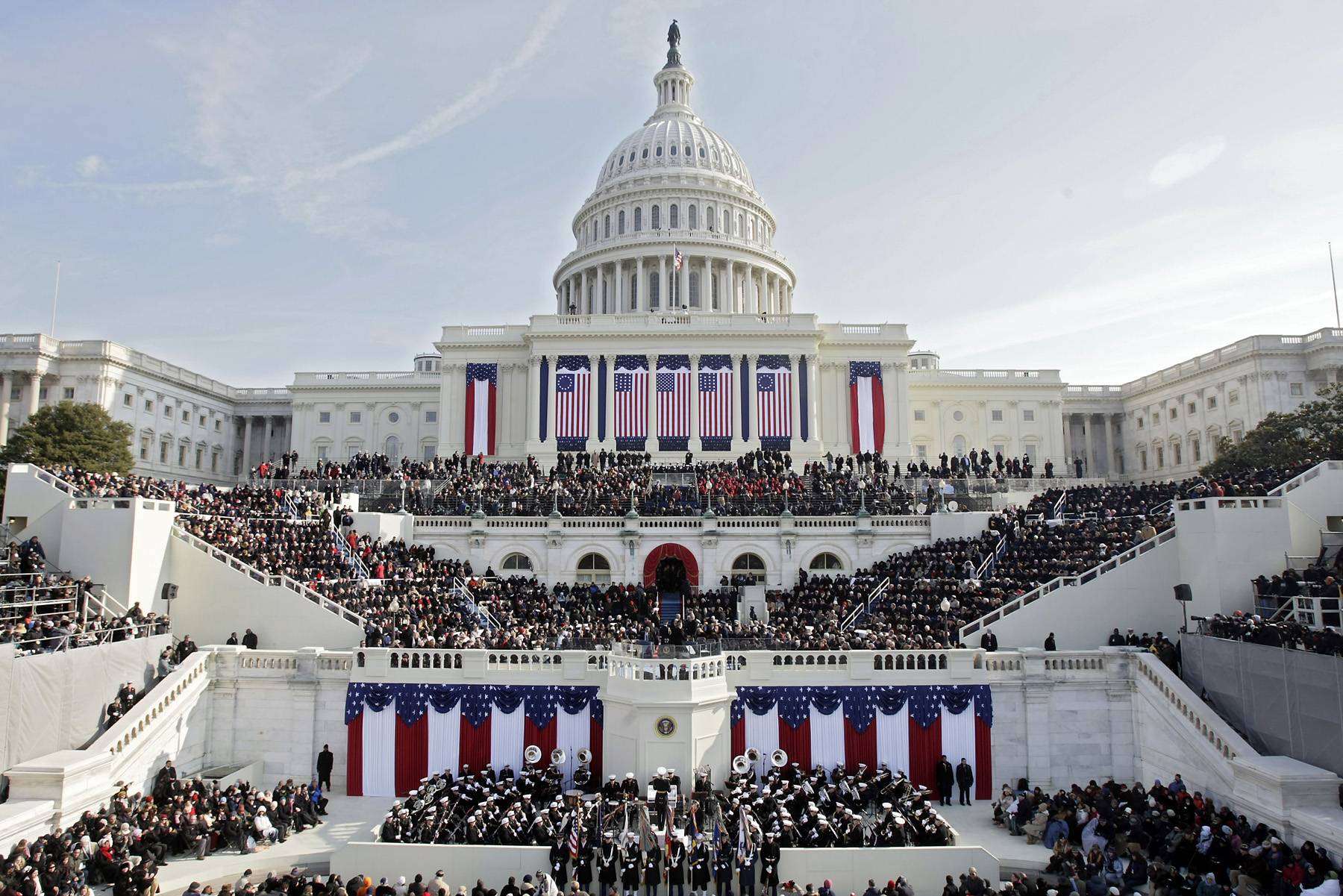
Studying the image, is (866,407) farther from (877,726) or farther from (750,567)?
(877,726)

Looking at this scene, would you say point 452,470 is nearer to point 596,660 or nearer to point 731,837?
point 596,660

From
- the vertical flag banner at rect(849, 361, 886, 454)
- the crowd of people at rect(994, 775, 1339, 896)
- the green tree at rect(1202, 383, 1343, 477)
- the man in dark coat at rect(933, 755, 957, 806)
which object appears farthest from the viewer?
the vertical flag banner at rect(849, 361, 886, 454)

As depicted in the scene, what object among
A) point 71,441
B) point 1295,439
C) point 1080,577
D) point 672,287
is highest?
point 672,287

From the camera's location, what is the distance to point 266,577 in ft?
106

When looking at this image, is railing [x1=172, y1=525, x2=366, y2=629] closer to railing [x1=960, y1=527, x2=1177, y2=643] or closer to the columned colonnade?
railing [x1=960, y1=527, x2=1177, y2=643]

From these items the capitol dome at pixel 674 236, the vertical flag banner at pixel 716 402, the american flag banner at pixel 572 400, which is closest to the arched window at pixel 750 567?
the vertical flag banner at pixel 716 402

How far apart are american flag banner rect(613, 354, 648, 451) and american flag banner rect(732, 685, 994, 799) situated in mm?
38478

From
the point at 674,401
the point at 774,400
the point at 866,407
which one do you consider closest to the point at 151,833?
the point at 674,401

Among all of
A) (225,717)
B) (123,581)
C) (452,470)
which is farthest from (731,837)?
(452,470)

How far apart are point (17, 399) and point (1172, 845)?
278ft

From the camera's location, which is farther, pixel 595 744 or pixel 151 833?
pixel 595 744

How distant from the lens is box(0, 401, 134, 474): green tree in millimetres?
57281

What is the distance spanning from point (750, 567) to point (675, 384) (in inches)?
985

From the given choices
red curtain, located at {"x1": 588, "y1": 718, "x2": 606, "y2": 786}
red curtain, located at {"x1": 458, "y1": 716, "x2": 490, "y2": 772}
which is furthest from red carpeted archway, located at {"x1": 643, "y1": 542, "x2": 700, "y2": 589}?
red curtain, located at {"x1": 458, "y1": 716, "x2": 490, "y2": 772}
